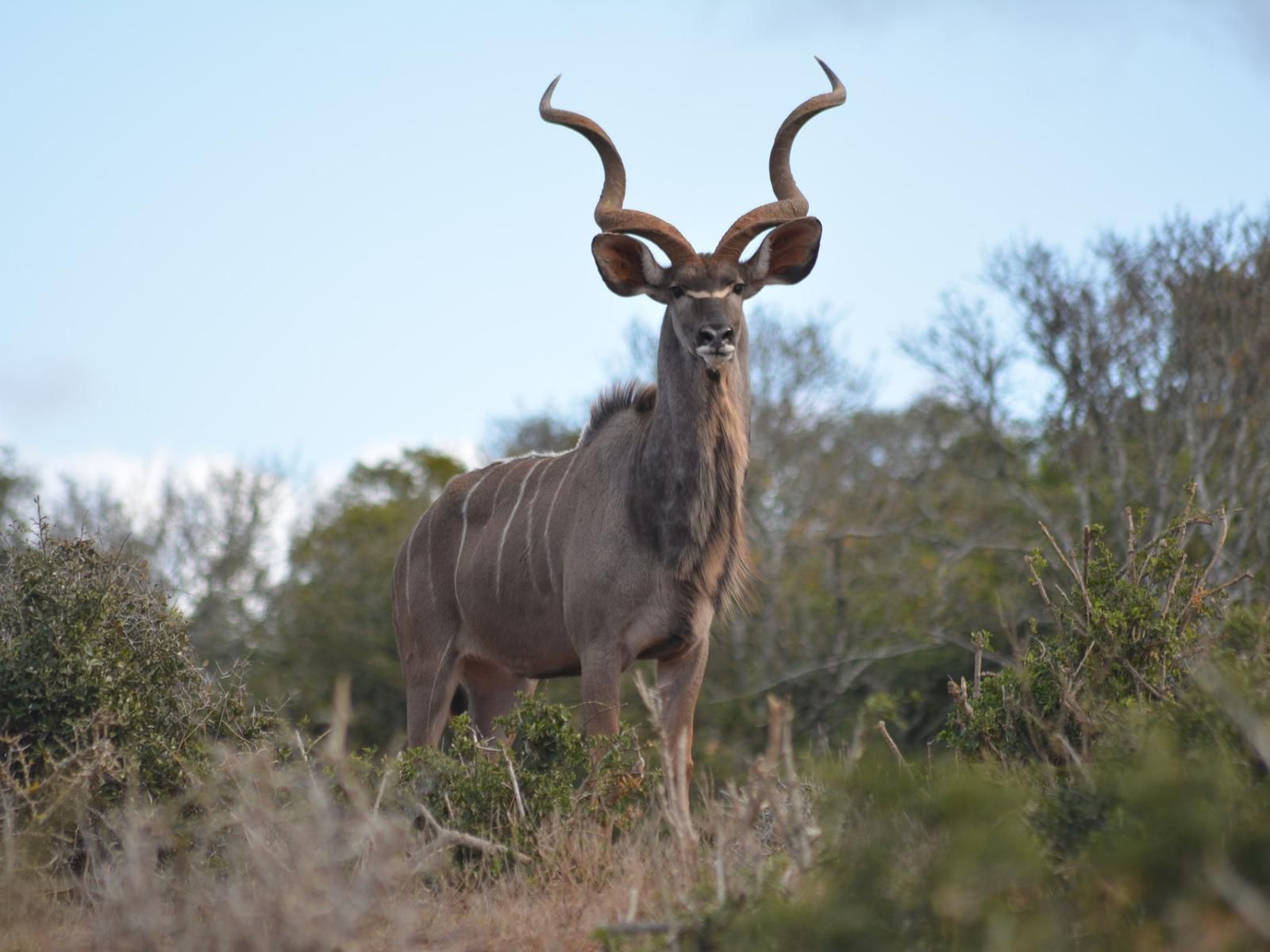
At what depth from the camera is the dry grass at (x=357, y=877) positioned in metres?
2.91

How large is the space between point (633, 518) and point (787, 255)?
1.23 meters

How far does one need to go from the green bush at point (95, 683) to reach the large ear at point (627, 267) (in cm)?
204

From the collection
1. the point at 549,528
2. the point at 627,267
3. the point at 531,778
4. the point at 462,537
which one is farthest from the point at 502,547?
the point at 531,778

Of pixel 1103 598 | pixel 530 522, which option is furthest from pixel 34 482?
pixel 1103 598

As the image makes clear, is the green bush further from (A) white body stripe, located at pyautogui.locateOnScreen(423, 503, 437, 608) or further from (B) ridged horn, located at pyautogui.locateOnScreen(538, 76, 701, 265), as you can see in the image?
(B) ridged horn, located at pyautogui.locateOnScreen(538, 76, 701, 265)

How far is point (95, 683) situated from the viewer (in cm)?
484

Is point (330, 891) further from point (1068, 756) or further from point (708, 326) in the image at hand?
point (708, 326)

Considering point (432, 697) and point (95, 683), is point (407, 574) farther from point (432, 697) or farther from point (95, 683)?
point (95, 683)

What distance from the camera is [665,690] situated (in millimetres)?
5660

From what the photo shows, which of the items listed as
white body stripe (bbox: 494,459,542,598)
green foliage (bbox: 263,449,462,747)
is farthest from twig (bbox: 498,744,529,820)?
green foliage (bbox: 263,449,462,747)

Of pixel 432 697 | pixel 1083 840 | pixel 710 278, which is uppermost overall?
pixel 710 278

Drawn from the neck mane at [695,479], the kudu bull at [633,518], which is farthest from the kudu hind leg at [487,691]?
the neck mane at [695,479]

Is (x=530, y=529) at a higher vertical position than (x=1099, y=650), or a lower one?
higher

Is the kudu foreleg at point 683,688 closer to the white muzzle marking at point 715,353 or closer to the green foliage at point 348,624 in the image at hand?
the white muzzle marking at point 715,353
